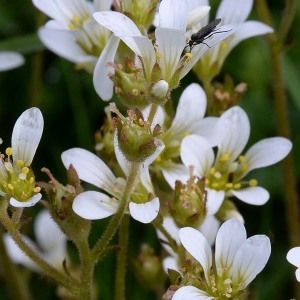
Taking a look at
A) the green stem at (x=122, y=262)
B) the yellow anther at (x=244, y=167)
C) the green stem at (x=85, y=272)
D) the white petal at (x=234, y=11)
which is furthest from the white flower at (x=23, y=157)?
the white petal at (x=234, y=11)

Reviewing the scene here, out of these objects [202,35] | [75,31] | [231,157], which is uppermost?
[202,35]

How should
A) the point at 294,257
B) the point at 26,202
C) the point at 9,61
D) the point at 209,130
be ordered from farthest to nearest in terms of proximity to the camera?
the point at 9,61 → the point at 209,130 → the point at 26,202 → the point at 294,257

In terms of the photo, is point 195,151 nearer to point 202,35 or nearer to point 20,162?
point 202,35

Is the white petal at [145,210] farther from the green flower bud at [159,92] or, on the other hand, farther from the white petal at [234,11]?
the white petal at [234,11]

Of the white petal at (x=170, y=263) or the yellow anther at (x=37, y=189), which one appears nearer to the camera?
the yellow anther at (x=37, y=189)

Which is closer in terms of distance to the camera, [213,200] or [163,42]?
[163,42]

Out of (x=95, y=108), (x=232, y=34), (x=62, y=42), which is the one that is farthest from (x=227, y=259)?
(x=95, y=108)

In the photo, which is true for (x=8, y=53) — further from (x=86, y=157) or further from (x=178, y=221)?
(x=178, y=221)
